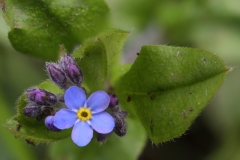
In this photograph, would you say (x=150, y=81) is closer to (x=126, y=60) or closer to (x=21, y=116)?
(x=21, y=116)

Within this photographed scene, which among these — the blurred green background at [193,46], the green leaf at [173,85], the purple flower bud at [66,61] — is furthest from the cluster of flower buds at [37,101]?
the blurred green background at [193,46]

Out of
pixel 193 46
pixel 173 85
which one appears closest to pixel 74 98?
pixel 173 85

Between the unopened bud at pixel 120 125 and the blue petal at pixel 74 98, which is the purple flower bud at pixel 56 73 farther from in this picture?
the unopened bud at pixel 120 125

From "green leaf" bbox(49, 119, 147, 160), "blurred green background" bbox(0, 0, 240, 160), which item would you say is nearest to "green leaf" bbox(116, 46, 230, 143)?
"green leaf" bbox(49, 119, 147, 160)

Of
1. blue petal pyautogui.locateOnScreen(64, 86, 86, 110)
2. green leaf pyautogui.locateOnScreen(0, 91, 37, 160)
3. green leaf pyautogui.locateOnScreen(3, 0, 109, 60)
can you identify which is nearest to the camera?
blue petal pyautogui.locateOnScreen(64, 86, 86, 110)

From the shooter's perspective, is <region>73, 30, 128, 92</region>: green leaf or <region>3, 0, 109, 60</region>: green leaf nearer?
<region>73, 30, 128, 92</region>: green leaf

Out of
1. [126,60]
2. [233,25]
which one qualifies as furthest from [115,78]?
[233,25]

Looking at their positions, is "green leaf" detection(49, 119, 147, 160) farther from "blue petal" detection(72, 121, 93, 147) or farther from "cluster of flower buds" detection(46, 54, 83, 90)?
"blue petal" detection(72, 121, 93, 147)
